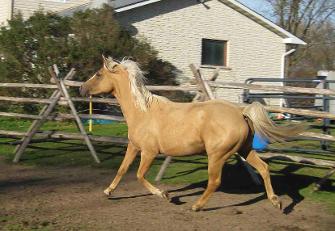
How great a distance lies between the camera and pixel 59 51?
746 inches

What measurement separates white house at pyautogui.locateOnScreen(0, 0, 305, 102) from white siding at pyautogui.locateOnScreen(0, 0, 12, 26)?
250mm

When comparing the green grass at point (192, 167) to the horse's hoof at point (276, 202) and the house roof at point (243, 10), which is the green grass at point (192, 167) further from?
the house roof at point (243, 10)

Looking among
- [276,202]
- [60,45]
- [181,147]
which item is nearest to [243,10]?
[60,45]

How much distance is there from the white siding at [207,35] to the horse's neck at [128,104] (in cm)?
1381

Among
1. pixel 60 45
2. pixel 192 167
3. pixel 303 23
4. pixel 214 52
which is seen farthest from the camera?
pixel 303 23

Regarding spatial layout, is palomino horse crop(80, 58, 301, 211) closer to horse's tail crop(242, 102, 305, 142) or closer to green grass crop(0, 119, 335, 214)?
horse's tail crop(242, 102, 305, 142)

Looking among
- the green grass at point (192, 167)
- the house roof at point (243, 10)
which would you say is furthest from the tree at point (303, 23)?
the green grass at point (192, 167)

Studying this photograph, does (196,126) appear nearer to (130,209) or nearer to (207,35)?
(130,209)

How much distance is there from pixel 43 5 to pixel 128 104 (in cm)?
1747

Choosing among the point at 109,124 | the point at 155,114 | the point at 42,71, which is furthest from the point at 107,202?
the point at 42,71

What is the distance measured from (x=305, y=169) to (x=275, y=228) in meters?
4.05

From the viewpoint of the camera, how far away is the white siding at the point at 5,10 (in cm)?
2256

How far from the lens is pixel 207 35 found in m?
23.8

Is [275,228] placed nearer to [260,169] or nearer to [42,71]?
[260,169]
